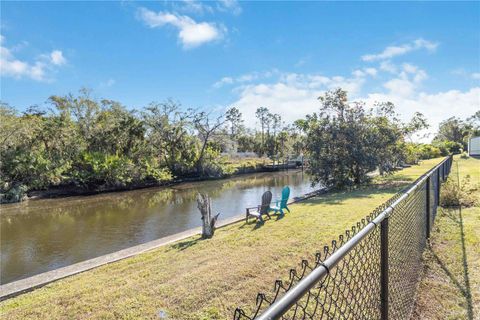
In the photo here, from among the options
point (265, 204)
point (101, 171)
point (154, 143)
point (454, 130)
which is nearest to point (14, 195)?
point (101, 171)

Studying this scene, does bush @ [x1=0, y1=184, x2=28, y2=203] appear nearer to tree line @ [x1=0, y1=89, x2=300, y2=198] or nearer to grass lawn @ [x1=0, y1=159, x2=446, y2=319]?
tree line @ [x1=0, y1=89, x2=300, y2=198]

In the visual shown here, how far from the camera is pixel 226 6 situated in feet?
36.9

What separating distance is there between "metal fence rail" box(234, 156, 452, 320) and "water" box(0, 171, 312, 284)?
6234 mm

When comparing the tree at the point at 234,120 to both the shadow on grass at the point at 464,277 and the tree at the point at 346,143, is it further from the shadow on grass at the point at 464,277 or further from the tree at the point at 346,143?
the shadow on grass at the point at 464,277

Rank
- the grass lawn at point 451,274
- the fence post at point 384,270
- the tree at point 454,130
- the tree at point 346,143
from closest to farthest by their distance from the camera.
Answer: the fence post at point 384,270 → the grass lawn at point 451,274 → the tree at point 346,143 → the tree at point 454,130

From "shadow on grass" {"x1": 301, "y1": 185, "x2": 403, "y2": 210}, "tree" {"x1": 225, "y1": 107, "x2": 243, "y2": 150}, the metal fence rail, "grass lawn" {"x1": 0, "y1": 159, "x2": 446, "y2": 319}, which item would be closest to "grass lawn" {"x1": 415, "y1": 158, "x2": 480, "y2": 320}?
the metal fence rail

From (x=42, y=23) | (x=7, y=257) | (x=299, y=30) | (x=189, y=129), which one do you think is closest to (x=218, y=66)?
(x=189, y=129)

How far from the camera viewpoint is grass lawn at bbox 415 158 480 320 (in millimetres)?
2764

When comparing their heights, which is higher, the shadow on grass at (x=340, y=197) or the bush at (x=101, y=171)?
the bush at (x=101, y=171)

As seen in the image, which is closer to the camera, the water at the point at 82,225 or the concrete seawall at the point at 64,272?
the concrete seawall at the point at 64,272

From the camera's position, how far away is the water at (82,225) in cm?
736

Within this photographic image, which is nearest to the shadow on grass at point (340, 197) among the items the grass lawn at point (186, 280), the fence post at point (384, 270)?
the grass lawn at point (186, 280)

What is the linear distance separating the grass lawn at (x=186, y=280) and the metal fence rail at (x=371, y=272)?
539mm

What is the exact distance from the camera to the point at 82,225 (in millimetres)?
10852
